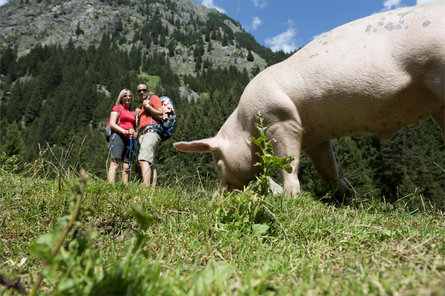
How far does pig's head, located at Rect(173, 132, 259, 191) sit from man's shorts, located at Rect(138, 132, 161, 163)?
1.59m

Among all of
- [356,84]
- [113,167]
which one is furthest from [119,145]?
[356,84]

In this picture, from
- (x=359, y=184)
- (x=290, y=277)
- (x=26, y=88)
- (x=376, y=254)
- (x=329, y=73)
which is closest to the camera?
(x=290, y=277)

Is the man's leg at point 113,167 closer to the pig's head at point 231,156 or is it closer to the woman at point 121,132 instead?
the woman at point 121,132

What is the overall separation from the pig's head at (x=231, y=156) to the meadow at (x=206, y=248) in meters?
1.19

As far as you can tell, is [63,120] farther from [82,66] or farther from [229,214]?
[229,214]

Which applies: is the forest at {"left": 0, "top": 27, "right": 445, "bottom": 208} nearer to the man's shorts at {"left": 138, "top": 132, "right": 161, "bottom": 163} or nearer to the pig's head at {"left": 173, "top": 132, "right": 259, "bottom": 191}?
the pig's head at {"left": 173, "top": 132, "right": 259, "bottom": 191}

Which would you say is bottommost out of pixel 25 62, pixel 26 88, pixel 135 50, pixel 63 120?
pixel 63 120

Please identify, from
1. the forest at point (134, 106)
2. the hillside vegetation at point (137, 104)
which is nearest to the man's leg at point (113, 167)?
the forest at point (134, 106)

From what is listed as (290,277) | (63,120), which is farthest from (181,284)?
(63,120)

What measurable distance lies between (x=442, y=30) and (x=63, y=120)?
127 meters

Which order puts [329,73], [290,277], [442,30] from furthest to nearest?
[329,73]
[442,30]
[290,277]

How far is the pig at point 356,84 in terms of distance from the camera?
3.07 m

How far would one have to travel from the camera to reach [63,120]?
112 meters

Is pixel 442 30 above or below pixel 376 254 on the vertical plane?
above
